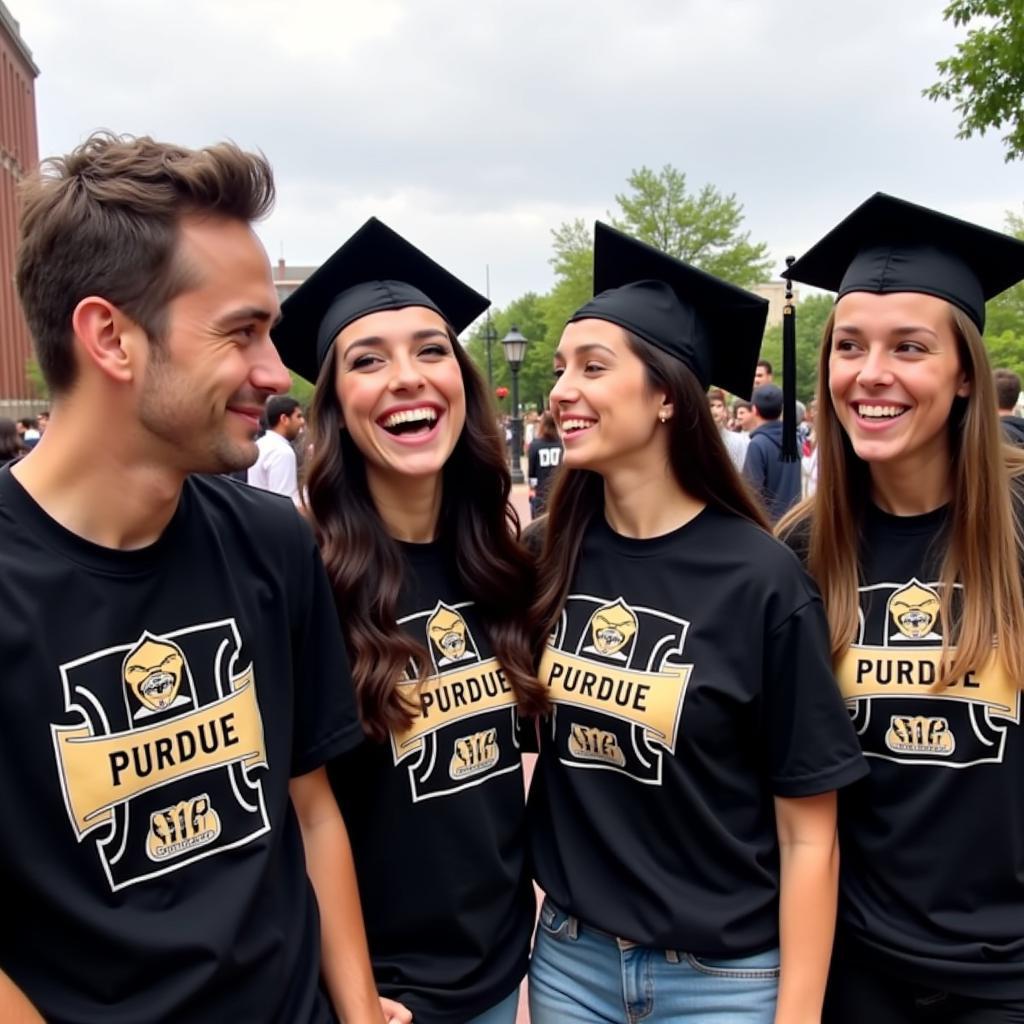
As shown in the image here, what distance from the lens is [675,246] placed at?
1144 inches

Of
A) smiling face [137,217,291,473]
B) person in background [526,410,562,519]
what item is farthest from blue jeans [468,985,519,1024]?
person in background [526,410,562,519]

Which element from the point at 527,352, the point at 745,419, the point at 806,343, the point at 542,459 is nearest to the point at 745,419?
the point at 745,419

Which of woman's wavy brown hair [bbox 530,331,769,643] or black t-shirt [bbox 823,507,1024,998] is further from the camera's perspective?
woman's wavy brown hair [bbox 530,331,769,643]

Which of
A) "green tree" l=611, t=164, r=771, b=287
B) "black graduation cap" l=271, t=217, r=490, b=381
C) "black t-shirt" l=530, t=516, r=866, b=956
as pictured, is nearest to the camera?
"black t-shirt" l=530, t=516, r=866, b=956

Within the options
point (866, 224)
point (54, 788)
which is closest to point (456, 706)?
point (54, 788)

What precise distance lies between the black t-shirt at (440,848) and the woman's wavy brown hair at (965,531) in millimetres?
843

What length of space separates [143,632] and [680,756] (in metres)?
1.12

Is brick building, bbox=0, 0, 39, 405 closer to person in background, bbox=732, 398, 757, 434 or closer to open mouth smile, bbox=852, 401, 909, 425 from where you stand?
person in background, bbox=732, 398, 757, 434

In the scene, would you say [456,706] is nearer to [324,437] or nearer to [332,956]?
[332,956]

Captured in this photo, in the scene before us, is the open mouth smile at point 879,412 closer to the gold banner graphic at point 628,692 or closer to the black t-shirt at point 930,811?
the black t-shirt at point 930,811

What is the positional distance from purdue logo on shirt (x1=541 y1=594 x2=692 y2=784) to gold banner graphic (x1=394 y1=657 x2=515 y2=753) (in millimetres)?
126

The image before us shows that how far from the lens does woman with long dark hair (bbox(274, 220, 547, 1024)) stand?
6.41 feet

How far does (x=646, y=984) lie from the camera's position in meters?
1.98

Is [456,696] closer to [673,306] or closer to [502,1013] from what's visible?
[502,1013]
